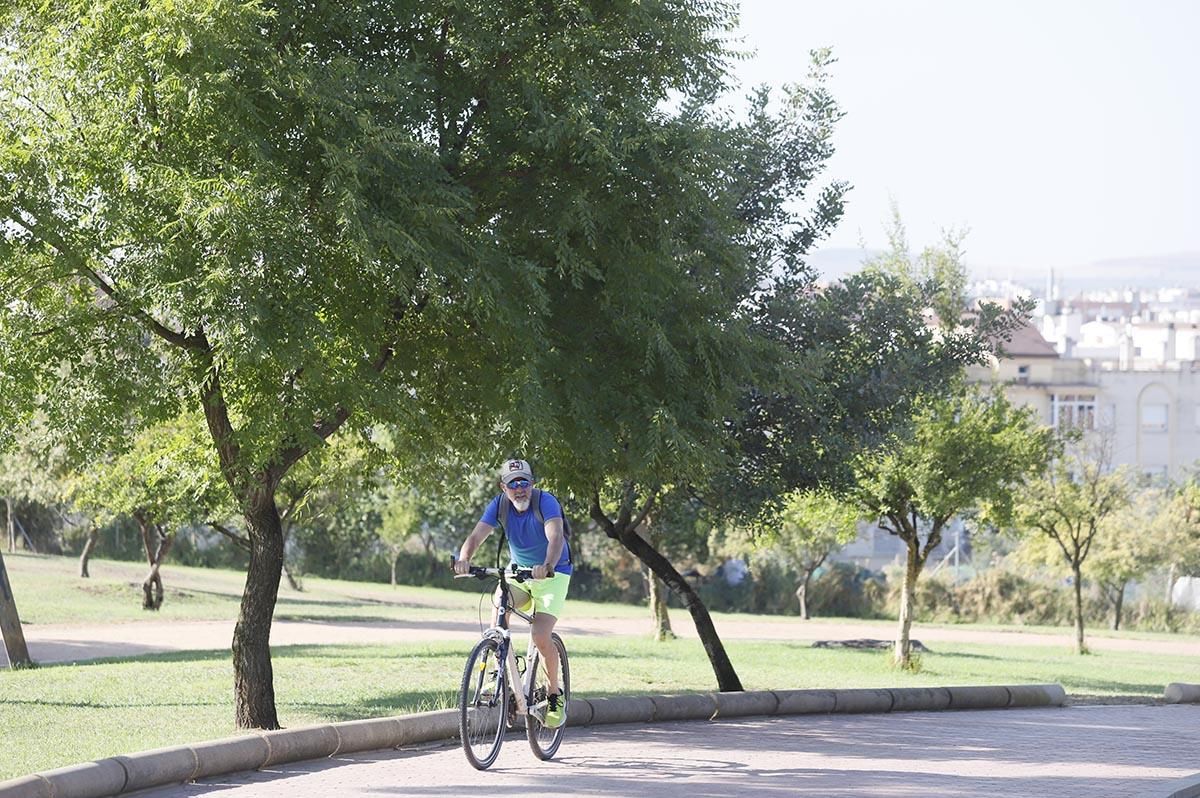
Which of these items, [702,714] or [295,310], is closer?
[295,310]

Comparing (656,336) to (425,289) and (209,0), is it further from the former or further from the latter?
(209,0)

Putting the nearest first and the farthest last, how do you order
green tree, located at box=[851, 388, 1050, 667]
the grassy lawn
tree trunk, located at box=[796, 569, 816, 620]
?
the grassy lawn
green tree, located at box=[851, 388, 1050, 667]
tree trunk, located at box=[796, 569, 816, 620]

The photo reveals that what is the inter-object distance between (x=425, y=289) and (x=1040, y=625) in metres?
41.5

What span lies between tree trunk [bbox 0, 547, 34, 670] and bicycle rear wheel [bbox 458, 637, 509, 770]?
11.6 metres

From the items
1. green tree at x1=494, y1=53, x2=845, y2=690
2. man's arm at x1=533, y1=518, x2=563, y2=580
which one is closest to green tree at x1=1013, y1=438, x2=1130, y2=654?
green tree at x1=494, y1=53, x2=845, y2=690

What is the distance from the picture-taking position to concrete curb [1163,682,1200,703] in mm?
18922

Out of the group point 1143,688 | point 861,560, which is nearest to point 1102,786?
point 1143,688

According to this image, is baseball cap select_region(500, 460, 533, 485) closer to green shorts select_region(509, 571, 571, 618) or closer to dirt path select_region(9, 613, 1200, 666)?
green shorts select_region(509, 571, 571, 618)

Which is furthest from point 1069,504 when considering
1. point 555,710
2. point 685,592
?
point 555,710

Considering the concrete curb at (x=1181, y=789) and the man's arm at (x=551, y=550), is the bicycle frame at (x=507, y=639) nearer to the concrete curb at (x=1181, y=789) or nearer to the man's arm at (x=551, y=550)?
the man's arm at (x=551, y=550)

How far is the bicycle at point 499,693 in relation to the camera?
977 centimetres

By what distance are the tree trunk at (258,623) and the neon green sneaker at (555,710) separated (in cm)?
308

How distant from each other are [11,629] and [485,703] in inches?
488

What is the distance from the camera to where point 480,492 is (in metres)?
50.8
